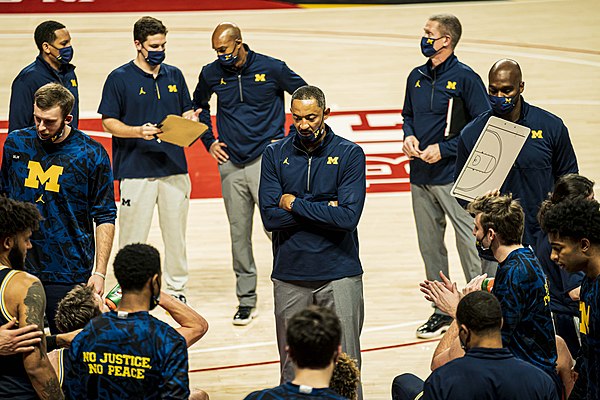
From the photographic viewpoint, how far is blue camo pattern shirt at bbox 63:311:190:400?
4.35m

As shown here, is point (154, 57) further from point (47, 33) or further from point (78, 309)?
point (78, 309)

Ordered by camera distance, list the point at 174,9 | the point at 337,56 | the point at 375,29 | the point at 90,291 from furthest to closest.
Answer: the point at 174,9, the point at 375,29, the point at 337,56, the point at 90,291

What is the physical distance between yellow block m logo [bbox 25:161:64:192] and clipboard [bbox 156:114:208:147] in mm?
2037

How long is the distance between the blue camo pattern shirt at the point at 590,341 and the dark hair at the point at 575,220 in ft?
0.75

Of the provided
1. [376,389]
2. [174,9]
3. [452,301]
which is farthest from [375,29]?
[452,301]

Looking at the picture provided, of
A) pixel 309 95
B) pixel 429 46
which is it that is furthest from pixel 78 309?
pixel 429 46

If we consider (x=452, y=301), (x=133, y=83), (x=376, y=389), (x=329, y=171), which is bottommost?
(x=376, y=389)

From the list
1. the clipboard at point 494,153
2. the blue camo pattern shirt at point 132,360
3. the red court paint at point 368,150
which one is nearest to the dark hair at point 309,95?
the clipboard at point 494,153

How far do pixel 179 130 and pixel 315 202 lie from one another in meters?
2.33

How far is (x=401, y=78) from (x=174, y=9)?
5.98 m

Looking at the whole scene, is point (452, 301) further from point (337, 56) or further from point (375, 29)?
point (375, 29)

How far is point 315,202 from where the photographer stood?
641cm

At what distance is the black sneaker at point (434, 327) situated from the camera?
8203 mm

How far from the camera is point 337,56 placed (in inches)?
657
